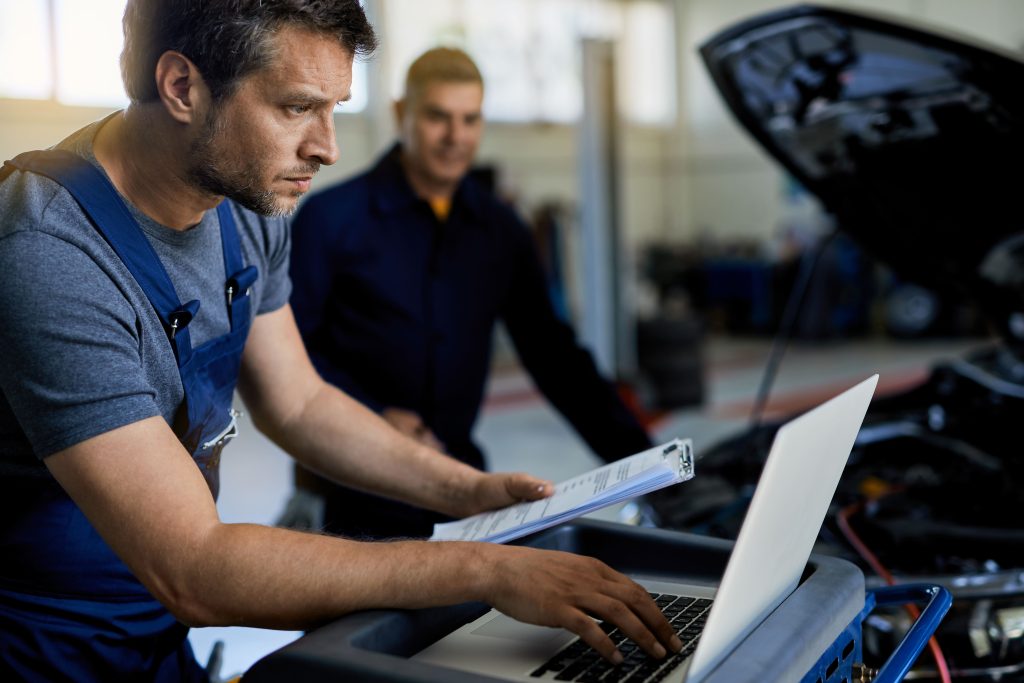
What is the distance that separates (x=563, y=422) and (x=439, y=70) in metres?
4.55

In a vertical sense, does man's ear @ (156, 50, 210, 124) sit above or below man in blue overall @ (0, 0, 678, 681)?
above

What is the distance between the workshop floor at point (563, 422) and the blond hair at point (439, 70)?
84 centimetres

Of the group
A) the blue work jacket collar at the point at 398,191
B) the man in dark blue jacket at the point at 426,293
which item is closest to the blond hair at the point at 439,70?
the man in dark blue jacket at the point at 426,293

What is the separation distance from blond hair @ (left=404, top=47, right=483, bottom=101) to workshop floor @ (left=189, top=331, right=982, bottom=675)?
33.1 inches

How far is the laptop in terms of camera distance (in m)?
0.72

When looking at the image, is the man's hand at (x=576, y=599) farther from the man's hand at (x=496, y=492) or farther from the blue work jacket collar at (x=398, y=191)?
the blue work jacket collar at (x=398, y=191)

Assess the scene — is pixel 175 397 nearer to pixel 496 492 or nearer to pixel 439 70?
→ pixel 496 492

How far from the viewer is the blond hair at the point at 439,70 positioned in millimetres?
2170

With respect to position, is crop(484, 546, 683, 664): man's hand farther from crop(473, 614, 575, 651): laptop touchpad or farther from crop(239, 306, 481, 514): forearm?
crop(239, 306, 481, 514): forearm

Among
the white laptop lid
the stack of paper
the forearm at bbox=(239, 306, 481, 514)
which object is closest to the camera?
the white laptop lid

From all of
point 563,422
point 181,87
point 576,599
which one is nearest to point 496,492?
point 576,599

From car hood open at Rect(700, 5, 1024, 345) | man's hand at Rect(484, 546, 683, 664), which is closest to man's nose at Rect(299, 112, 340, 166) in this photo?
man's hand at Rect(484, 546, 683, 664)

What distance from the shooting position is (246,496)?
102 inches

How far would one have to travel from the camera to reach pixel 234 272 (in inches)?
46.4
